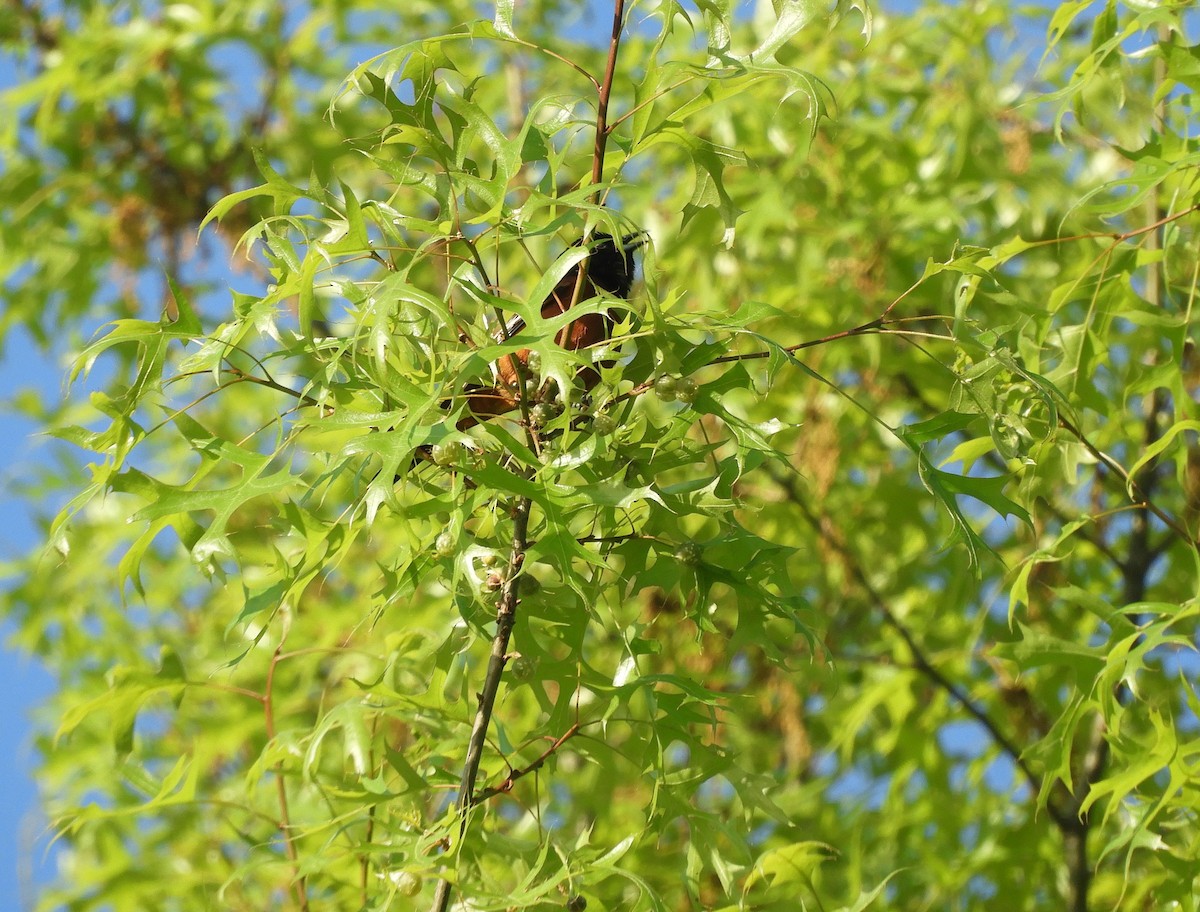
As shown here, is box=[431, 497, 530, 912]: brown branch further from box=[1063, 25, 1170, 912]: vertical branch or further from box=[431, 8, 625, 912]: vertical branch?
box=[1063, 25, 1170, 912]: vertical branch

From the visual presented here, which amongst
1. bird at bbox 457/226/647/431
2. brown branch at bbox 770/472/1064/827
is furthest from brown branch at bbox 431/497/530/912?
brown branch at bbox 770/472/1064/827

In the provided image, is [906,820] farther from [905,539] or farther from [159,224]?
[159,224]

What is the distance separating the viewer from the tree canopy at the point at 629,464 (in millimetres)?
1508

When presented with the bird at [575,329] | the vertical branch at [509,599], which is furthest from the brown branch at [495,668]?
the bird at [575,329]

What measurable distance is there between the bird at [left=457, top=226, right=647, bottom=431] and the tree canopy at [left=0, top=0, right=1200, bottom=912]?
0.08ft

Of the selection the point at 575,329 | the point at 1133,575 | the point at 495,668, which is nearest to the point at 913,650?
the point at 1133,575

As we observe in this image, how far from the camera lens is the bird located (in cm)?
152

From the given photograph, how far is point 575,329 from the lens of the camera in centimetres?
182

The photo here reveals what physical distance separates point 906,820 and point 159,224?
2.82 meters

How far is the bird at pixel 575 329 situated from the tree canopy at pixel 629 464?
26 millimetres

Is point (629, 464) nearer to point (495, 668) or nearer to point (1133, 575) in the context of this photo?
point (495, 668)

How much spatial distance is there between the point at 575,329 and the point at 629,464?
365 mm

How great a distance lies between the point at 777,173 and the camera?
3.68 m

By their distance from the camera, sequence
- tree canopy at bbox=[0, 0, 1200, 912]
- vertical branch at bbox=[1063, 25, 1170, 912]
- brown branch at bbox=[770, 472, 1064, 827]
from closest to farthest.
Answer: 1. tree canopy at bbox=[0, 0, 1200, 912]
2. vertical branch at bbox=[1063, 25, 1170, 912]
3. brown branch at bbox=[770, 472, 1064, 827]
